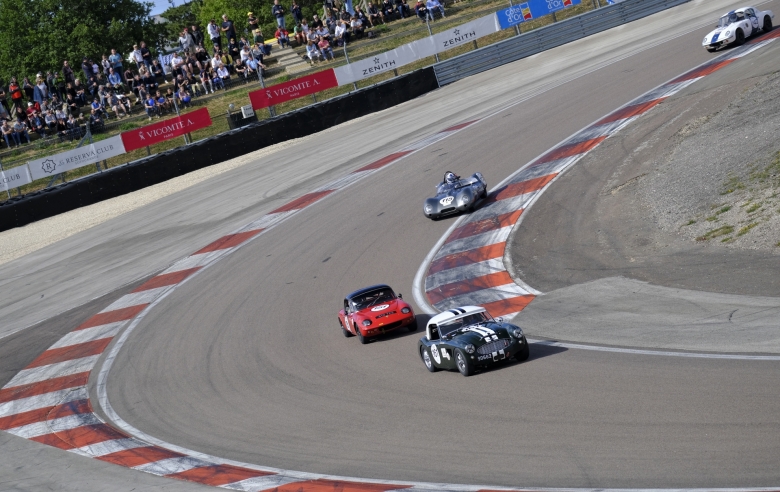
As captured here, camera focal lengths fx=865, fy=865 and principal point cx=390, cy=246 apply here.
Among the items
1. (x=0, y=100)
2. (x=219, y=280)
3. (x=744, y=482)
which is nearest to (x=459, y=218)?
(x=219, y=280)

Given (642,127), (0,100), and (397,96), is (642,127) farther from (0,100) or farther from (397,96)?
(0,100)

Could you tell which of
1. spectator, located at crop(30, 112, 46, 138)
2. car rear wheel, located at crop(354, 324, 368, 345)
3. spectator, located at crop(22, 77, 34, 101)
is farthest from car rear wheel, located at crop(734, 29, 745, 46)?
spectator, located at crop(22, 77, 34, 101)

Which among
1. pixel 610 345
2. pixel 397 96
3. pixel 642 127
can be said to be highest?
pixel 397 96

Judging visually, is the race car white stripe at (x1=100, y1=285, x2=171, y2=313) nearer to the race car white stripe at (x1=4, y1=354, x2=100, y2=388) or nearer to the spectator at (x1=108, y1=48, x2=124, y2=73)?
the race car white stripe at (x1=4, y1=354, x2=100, y2=388)

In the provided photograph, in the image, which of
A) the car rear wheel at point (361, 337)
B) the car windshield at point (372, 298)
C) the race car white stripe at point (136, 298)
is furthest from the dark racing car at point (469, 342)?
the race car white stripe at point (136, 298)

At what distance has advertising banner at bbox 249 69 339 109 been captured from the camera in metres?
35.8

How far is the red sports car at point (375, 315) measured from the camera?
577 inches

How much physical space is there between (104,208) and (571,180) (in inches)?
690

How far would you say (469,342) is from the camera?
39.4 feet

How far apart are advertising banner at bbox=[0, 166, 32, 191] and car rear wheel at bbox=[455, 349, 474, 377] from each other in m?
25.6

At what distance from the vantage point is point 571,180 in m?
21.6

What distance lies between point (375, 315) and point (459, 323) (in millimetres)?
2160

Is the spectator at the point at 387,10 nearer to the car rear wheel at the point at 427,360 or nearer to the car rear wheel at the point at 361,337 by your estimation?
the car rear wheel at the point at 361,337

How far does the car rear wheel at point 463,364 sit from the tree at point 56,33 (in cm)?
4009
